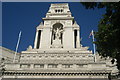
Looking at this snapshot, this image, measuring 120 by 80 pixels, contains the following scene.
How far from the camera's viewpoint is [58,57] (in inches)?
1455

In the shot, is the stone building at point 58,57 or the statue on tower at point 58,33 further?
the statue on tower at point 58,33

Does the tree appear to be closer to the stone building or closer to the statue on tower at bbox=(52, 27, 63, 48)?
the stone building

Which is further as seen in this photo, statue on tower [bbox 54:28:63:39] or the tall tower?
statue on tower [bbox 54:28:63:39]

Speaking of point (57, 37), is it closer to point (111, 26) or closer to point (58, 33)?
point (58, 33)

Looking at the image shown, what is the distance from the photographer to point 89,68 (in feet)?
92.9

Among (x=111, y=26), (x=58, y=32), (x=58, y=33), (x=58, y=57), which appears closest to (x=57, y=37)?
(x=58, y=33)

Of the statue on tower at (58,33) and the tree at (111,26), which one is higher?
the statue on tower at (58,33)

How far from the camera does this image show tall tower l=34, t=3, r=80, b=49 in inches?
1758

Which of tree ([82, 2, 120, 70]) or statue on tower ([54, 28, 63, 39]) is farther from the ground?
statue on tower ([54, 28, 63, 39])

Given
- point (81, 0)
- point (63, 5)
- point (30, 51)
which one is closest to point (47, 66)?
point (30, 51)

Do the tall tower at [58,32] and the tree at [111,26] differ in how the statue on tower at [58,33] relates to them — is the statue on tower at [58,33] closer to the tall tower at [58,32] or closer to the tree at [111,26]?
the tall tower at [58,32]

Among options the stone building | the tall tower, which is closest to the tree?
the stone building

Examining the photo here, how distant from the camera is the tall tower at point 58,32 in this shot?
147ft

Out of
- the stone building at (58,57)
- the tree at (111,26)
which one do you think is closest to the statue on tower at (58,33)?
the stone building at (58,57)
